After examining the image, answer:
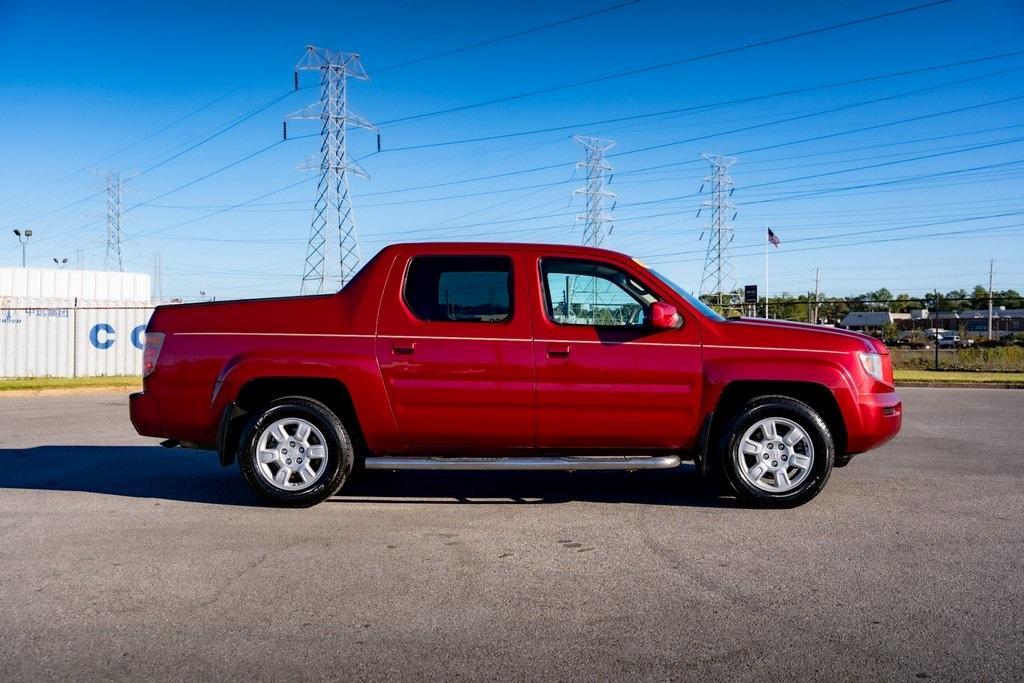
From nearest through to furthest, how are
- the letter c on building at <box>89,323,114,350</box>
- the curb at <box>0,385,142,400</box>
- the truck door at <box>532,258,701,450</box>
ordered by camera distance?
the truck door at <box>532,258,701,450</box> → the curb at <box>0,385,142,400</box> → the letter c on building at <box>89,323,114,350</box>

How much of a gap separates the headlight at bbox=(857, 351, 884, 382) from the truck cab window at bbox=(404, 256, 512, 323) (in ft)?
8.50

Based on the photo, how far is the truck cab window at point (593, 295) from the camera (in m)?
6.19

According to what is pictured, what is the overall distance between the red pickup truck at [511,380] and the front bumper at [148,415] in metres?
0.02

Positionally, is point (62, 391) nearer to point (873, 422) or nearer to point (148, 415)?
point (148, 415)

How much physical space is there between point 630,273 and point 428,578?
2.86 metres

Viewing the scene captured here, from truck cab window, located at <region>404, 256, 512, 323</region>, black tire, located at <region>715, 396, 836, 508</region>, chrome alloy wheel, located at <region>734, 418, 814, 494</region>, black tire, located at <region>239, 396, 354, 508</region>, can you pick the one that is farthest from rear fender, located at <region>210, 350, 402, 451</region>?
chrome alloy wheel, located at <region>734, 418, 814, 494</region>

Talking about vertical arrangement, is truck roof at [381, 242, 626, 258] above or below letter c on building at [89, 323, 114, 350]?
above

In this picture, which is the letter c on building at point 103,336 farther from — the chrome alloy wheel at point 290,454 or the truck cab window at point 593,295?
the truck cab window at point 593,295

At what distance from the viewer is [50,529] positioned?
559 centimetres

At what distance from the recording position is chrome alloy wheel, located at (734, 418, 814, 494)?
6.04 m

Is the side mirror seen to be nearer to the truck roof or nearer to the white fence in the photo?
the truck roof

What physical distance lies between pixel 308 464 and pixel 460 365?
1.34 metres

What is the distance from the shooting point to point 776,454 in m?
6.06

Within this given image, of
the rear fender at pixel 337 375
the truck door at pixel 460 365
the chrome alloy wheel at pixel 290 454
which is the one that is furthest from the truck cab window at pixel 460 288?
the chrome alloy wheel at pixel 290 454
